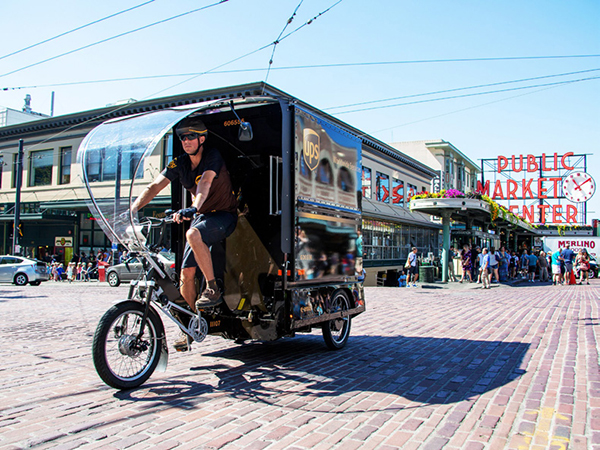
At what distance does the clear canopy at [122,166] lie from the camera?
198 inches

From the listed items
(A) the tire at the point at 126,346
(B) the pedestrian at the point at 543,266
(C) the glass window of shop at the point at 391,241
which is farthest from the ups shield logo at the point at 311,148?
(B) the pedestrian at the point at 543,266

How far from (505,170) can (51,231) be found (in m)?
41.8

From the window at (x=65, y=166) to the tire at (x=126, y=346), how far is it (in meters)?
30.4

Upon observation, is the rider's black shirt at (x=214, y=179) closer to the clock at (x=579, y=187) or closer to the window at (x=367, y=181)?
the window at (x=367, y=181)

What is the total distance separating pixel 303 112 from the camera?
600cm

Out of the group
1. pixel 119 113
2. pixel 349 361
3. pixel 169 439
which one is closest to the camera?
pixel 169 439

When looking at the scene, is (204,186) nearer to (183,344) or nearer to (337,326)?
(183,344)

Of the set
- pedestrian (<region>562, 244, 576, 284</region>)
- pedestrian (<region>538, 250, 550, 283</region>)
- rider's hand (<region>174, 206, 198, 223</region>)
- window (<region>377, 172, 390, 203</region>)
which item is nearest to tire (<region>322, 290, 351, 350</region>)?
rider's hand (<region>174, 206, 198, 223</region>)

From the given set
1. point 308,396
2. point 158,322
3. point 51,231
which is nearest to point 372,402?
point 308,396

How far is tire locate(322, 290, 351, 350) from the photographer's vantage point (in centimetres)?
670

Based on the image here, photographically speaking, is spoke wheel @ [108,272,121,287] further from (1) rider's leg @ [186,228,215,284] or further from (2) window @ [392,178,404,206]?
(2) window @ [392,178,404,206]

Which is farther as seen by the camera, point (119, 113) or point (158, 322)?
point (119, 113)

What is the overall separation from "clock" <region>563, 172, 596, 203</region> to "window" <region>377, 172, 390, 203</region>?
21.6 metres

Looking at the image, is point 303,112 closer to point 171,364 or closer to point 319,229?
point 319,229
